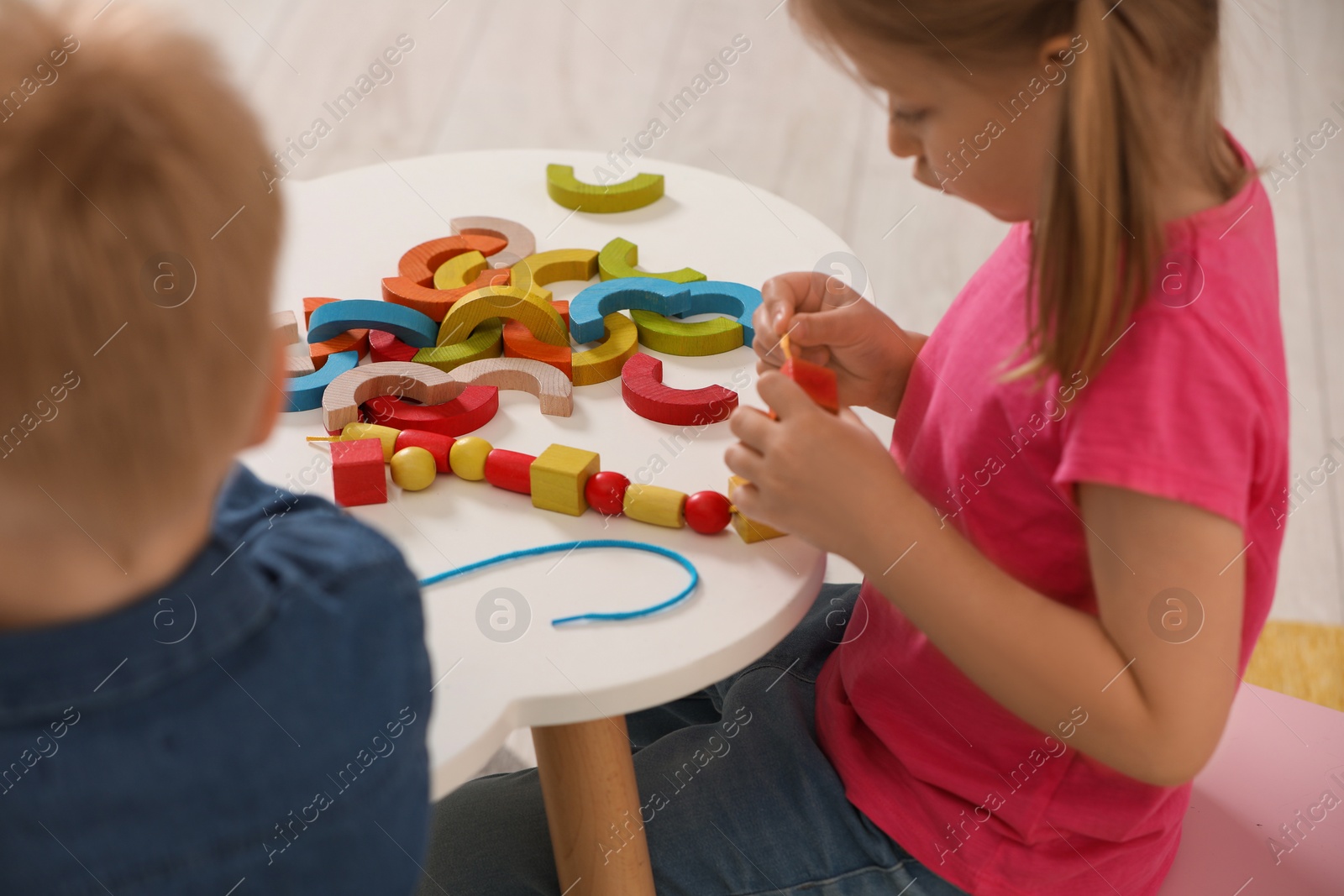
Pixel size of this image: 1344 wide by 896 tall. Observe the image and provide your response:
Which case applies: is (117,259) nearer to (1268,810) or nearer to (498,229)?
(498,229)

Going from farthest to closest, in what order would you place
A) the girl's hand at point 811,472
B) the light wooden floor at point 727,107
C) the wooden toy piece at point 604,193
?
the light wooden floor at point 727,107 → the wooden toy piece at point 604,193 → the girl's hand at point 811,472

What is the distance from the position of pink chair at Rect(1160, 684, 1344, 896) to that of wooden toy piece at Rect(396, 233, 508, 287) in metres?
0.70

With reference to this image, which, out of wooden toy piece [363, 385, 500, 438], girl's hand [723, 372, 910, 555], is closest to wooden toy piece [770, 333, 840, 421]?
girl's hand [723, 372, 910, 555]

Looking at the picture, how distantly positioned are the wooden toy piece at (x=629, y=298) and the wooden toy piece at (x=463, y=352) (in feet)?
0.20

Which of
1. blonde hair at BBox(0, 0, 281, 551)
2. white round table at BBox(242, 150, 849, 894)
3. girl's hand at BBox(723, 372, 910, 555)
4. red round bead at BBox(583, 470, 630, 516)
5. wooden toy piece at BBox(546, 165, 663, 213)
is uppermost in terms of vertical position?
blonde hair at BBox(0, 0, 281, 551)

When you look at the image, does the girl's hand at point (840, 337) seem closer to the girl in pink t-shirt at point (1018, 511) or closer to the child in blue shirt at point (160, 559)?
the girl in pink t-shirt at point (1018, 511)

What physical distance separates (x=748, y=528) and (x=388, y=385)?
30 cm

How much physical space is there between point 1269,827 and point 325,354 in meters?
0.76

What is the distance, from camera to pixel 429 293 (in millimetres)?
958

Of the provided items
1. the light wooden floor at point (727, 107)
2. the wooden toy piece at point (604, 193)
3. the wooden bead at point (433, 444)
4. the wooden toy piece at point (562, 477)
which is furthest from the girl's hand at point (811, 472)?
the light wooden floor at point (727, 107)

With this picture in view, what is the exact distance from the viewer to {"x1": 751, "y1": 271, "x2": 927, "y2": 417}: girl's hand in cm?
86

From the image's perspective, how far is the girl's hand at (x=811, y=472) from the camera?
686mm

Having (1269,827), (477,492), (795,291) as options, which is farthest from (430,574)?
(1269,827)

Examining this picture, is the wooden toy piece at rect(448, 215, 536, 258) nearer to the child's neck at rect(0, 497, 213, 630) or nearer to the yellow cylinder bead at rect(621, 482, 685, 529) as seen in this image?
the yellow cylinder bead at rect(621, 482, 685, 529)
